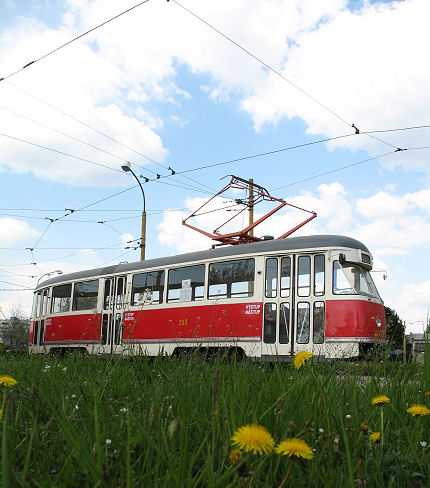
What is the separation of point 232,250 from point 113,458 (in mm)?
10060

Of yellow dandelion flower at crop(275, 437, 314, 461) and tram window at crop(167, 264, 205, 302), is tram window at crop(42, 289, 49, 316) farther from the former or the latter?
yellow dandelion flower at crop(275, 437, 314, 461)

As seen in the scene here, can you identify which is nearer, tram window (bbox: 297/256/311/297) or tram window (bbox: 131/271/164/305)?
tram window (bbox: 297/256/311/297)

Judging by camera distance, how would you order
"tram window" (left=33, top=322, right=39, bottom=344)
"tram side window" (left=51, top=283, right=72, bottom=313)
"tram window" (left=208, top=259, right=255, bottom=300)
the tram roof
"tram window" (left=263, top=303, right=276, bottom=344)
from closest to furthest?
"tram window" (left=263, top=303, right=276, bottom=344)
the tram roof
"tram window" (left=208, top=259, right=255, bottom=300)
"tram side window" (left=51, top=283, right=72, bottom=313)
"tram window" (left=33, top=322, right=39, bottom=344)

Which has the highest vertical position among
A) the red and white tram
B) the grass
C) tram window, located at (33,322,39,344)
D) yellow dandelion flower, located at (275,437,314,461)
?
the red and white tram

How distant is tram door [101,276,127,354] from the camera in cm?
1412

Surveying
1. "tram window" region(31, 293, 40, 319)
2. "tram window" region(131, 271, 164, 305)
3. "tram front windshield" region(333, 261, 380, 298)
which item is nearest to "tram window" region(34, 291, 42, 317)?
"tram window" region(31, 293, 40, 319)

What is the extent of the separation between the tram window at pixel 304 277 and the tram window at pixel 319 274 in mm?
127

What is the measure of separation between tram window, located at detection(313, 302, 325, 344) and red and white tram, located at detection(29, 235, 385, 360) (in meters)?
0.02

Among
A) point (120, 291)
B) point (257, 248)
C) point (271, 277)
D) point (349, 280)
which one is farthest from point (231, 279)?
point (120, 291)

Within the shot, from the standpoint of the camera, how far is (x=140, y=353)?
425cm

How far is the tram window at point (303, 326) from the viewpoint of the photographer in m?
10.1

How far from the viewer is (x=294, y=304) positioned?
33.8 feet

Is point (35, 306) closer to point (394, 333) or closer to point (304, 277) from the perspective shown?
point (304, 277)

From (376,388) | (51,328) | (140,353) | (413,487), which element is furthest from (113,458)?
(51,328)
